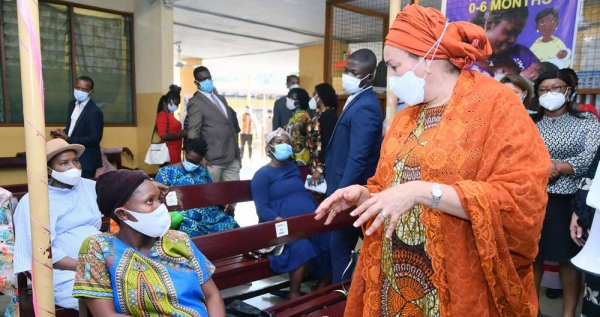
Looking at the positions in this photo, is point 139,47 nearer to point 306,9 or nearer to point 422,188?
point 306,9

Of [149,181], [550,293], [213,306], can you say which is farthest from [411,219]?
[550,293]

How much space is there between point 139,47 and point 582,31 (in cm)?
632

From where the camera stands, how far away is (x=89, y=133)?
4664mm

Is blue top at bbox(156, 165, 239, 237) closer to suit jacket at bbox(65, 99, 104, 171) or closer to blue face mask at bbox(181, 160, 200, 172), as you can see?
blue face mask at bbox(181, 160, 200, 172)

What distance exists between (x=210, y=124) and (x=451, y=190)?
4159mm

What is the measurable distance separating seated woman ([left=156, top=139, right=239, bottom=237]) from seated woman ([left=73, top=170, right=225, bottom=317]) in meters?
1.95

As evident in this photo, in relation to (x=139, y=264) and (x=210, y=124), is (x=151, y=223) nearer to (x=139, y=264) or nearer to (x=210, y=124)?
(x=139, y=264)

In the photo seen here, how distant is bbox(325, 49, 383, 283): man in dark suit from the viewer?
2.88 metres

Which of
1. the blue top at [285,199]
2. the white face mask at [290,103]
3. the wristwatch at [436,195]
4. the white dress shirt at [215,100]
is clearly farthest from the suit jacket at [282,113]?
the wristwatch at [436,195]

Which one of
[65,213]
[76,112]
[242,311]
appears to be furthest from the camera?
[76,112]

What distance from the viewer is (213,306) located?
1.87m

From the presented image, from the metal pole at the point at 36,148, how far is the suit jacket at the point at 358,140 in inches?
75.6

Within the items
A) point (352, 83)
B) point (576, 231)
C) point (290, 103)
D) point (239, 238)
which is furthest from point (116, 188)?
point (290, 103)

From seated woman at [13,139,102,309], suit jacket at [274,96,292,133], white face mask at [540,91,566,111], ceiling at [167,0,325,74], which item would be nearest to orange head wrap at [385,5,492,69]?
white face mask at [540,91,566,111]
